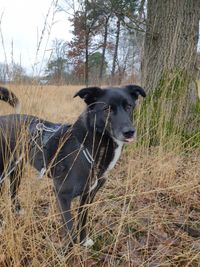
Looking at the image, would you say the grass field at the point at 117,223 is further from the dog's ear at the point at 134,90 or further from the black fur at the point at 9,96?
the dog's ear at the point at 134,90

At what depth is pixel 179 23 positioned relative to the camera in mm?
4062

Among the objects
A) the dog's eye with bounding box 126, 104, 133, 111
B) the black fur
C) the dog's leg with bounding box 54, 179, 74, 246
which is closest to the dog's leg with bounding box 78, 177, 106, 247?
the dog's leg with bounding box 54, 179, 74, 246

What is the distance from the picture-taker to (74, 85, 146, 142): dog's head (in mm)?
2092

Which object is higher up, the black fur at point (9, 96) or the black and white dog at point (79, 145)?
the black fur at point (9, 96)

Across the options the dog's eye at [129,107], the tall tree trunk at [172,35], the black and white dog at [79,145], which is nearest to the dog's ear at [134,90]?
the black and white dog at [79,145]

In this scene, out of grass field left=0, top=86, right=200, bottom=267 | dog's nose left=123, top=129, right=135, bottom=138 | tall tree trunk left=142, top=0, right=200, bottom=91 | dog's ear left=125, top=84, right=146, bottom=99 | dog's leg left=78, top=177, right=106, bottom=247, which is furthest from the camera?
tall tree trunk left=142, top=0, right=200, bottom=91

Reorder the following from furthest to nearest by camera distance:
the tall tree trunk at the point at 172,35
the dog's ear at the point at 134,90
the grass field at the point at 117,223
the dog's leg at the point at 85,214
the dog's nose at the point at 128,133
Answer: the tall tree trunk at the point at 172,35
the dog's ear at the point at 134,90
the dog's leg at the point at 85,214
the dog's nose at the point at 128,133
the grass field at the point at 117,223

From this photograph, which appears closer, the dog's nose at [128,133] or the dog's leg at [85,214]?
the dog's nose at [128,133]

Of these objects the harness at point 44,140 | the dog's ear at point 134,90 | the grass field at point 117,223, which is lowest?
the grass field at point 117,223

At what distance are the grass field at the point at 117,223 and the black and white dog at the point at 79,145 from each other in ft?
0.32

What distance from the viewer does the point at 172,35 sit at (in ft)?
13.6

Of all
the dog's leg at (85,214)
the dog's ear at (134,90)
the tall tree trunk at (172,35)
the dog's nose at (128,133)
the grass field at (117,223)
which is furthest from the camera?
the tall tree trunk at (172,35)

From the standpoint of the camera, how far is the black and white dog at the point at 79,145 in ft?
6.91

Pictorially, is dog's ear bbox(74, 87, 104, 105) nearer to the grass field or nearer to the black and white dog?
the black and white dog
